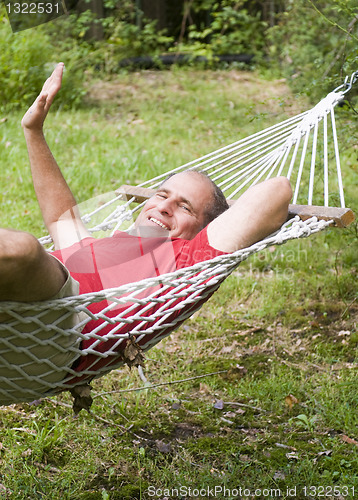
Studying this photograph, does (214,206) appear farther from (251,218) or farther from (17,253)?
(17,253)

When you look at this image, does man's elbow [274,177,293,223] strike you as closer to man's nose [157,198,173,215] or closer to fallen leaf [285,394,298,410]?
man's nose [157,198,173,215]

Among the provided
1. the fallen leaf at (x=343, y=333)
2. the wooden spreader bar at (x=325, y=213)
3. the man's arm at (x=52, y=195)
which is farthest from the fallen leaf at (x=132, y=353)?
the fallen leaf at (x=343, y=333)

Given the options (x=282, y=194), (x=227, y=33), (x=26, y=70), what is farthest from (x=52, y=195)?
(x=227, y=33)

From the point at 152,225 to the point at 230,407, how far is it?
0.81 meters

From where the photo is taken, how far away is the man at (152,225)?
173 cm

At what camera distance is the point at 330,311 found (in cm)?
290

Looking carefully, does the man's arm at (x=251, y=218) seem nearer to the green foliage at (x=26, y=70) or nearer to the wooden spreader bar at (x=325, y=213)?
the wooden spreader bar at (x=325, y=213)

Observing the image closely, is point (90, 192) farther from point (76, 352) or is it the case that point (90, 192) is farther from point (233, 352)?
point (76, 352)

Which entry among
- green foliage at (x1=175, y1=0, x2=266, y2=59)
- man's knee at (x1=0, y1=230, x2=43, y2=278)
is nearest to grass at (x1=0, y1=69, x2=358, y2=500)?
man's knee at (x1=0, y1=230, x2=43, y2=278)

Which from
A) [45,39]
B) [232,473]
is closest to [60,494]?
[232,473]

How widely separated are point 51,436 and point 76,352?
32.1 inches

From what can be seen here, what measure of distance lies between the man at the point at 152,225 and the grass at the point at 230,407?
65 centimetres

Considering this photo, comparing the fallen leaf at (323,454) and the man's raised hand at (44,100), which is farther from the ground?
the man's raised hand at (44,100)

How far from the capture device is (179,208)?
76.7 inches
